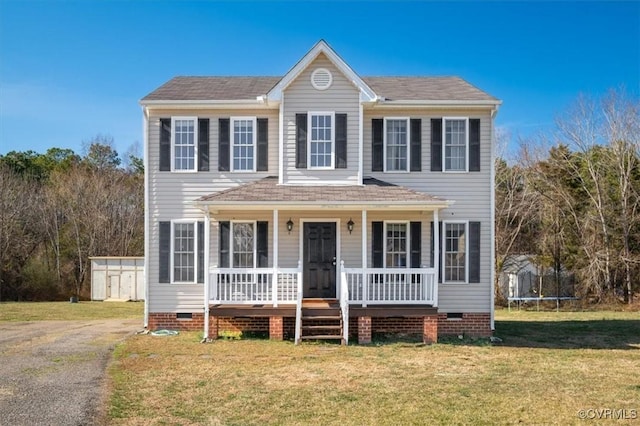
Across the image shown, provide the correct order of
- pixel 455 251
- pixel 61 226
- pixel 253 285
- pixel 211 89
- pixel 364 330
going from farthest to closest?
pixel 61 226 < pixel 211 89 < pixel 455 251 < pixel 253 285 < pixel 364 330

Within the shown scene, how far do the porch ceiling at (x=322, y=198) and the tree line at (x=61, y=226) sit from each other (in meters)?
21.0

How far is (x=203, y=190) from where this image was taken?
49.3 ft

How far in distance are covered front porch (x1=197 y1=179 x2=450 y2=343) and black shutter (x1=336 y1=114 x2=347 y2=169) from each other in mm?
718

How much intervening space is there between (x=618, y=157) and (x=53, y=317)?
79.7 ft

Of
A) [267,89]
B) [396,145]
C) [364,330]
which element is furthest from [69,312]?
[396,145]

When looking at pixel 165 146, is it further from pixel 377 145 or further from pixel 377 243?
pixel 377 243

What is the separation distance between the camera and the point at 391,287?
46.3 ft

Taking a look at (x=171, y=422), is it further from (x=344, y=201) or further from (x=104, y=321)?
(x=104, y=321)

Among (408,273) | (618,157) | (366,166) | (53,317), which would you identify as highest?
(618,157)

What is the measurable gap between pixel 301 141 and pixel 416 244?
4027 millimetres

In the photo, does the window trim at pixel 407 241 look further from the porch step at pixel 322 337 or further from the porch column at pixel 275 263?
the porch column at pixel 275 263

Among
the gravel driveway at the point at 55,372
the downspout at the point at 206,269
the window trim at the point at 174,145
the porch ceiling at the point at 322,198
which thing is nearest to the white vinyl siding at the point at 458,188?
the porch ceiling at the point at 322,198

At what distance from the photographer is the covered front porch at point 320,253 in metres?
13.3

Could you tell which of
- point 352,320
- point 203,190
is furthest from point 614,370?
point 203,190
